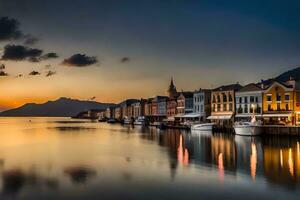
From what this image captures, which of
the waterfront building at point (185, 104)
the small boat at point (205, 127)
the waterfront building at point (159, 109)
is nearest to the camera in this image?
the small boat at point (205, 127)

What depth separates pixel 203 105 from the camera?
11619 centimetres

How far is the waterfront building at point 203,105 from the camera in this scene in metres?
115

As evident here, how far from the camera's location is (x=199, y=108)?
390 feet

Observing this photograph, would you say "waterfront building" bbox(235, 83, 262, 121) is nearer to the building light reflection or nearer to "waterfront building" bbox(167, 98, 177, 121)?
the building light reflection

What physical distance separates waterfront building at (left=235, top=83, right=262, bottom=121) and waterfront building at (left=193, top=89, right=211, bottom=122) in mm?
16249

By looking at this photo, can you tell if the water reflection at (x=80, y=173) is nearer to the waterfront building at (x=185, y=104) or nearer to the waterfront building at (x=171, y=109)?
the waterfront building at (x=185, y=104)

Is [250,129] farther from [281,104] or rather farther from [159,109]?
[159,109]

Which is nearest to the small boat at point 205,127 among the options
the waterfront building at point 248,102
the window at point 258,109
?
the waterfront building at point 248,102

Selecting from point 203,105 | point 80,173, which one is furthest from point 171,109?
point 80,173

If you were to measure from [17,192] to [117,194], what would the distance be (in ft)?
23.1

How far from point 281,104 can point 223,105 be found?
72.0ft

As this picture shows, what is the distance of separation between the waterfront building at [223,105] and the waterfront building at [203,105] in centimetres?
484

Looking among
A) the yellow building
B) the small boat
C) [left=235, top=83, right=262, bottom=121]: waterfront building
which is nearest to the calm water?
the yellow building

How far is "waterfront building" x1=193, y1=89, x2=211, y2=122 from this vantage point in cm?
11500
